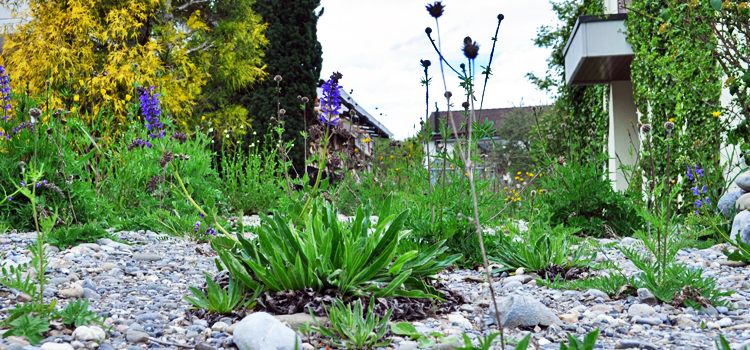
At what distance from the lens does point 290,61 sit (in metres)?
13.4

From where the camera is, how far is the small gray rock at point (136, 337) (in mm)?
1670

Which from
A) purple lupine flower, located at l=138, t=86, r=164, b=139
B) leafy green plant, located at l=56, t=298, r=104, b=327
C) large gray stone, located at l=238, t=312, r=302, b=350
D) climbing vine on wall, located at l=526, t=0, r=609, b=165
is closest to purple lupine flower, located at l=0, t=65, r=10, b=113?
purple lupine flower, located at l=138, t=86, r=164, b=139

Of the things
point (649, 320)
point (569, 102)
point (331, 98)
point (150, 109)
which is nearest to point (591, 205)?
point (649, 320)

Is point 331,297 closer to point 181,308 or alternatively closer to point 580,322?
point 181,308

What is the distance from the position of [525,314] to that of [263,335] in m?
0.92

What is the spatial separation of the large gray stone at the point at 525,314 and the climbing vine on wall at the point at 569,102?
246 inches

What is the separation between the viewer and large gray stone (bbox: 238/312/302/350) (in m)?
1.59

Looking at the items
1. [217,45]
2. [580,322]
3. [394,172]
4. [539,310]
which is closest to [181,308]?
[539,310]

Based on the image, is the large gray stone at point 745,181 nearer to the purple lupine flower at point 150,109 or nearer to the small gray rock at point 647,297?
the small gray rock at point 647,297

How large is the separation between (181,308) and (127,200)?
3022mm

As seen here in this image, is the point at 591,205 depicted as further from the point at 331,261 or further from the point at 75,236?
the point at 75,236

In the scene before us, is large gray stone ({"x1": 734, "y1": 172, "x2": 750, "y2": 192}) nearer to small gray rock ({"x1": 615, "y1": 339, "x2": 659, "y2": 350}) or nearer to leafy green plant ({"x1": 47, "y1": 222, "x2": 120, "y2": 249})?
small gray rock ({"x1": 615, "y1": 339, "x2": 659, "y2": 350})

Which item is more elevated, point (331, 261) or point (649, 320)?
point (331, 261)

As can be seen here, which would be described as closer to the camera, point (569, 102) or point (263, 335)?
point (263, 335)
